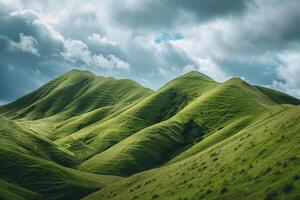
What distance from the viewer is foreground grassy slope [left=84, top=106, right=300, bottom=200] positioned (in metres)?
32.5

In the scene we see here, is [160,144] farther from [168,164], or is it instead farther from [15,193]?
[15,193]

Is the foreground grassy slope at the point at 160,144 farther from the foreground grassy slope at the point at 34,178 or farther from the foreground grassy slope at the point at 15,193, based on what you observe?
the foreground grassy slope at the point at 15,193

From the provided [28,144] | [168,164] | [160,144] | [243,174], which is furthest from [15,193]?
[160,144]

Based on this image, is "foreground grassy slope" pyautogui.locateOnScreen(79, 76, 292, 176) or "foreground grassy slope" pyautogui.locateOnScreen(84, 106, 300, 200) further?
"foreground grassy slope" pyautogui.locateOnScreen(79, 76, 292, 176)

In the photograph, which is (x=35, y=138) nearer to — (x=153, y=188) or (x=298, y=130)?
(x=153, y=188)

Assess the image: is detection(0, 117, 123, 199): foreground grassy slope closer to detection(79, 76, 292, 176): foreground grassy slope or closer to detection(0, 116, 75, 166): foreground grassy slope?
detection(0, 116, 75, 166): foreground grassy slope

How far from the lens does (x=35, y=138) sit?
159m

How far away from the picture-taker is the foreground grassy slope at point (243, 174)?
3250cm

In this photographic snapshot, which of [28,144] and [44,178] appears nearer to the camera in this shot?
[44,178]

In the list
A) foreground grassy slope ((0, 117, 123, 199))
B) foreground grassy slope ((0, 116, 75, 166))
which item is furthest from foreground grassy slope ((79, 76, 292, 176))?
foreground grassy slope ((0, 117, 123, 199))

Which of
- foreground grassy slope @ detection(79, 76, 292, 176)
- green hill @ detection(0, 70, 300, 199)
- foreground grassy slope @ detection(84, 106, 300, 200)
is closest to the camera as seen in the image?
foreground grassy slope @ detection(84, 106, 300, 200)

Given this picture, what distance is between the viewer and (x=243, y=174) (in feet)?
130

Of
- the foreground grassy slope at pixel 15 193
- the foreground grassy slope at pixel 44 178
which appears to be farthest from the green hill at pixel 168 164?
the foreground grassy slope at pixel 15 193

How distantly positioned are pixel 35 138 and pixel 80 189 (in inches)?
2236
